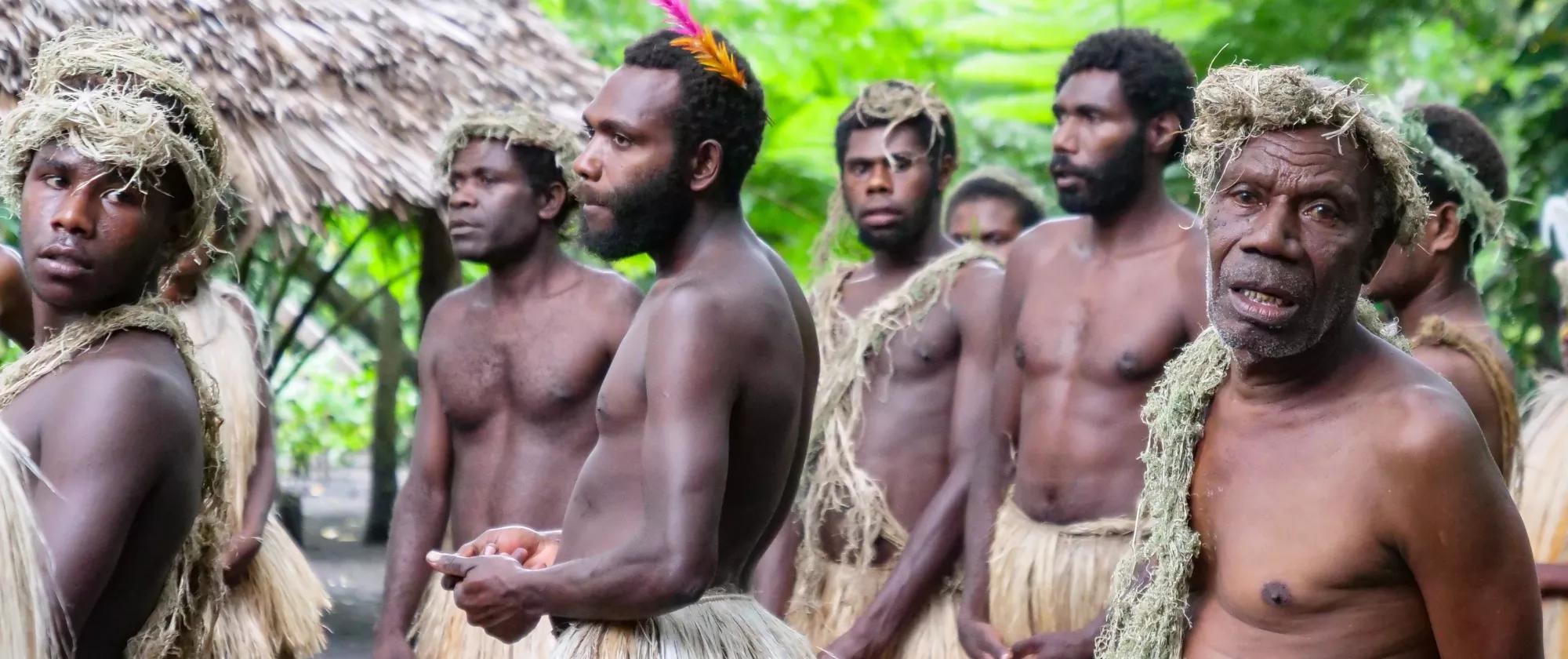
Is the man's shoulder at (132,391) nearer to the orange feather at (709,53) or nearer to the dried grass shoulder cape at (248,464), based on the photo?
the orange feather at (709,53)

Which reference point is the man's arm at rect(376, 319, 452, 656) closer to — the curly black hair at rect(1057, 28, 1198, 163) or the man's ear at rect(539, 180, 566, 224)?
the man's ear at rect(539, 180, 566, 224)

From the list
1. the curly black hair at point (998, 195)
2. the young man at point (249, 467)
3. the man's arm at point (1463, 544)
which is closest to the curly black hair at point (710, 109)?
the man's arm at point (1463, 544)

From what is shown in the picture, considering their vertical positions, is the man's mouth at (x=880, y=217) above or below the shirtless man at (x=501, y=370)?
above

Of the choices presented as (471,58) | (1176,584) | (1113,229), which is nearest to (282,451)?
(471,58)

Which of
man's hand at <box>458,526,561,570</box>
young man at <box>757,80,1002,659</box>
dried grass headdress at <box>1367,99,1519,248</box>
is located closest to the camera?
man's hand at <box>458,526,561,570</box>

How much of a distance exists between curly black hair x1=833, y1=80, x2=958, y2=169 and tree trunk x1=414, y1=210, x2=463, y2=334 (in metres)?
2.12

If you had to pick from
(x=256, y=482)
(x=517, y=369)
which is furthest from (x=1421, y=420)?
(x=256, y=482)

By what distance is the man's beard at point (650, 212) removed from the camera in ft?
10.2

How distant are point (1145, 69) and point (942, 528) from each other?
4.07 feet

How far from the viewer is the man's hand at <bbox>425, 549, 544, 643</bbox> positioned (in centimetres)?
288

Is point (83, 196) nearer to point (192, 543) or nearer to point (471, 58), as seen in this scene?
point (192, 543)

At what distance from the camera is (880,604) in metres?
4.36

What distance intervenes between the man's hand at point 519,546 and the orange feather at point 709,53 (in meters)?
0.91

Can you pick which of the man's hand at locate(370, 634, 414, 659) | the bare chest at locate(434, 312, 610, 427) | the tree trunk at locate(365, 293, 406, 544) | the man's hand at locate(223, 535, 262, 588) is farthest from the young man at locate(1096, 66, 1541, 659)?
the tree trunk at locate(365, 293, 406, 544)
